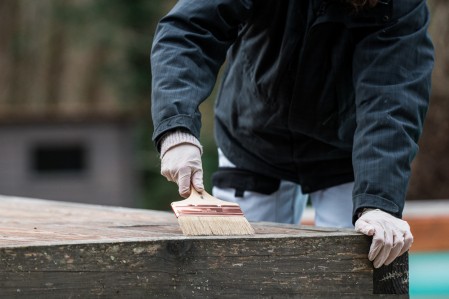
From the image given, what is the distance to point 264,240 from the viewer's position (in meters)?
2.07

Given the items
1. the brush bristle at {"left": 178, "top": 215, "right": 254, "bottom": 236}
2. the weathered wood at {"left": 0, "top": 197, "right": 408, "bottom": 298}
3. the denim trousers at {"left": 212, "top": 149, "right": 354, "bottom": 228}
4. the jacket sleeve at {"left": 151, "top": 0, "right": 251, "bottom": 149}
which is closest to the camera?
the weathered wood at {"left": 0, "top": 197, "right": 408, "bottom": 298}

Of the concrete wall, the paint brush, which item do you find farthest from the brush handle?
the concrete wall

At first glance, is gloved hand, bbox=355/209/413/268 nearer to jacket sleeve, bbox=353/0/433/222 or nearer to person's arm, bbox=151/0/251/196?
jacket sleeve, bbox=353/0/433/222

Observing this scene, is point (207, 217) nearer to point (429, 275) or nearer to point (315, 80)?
point (315, 80)

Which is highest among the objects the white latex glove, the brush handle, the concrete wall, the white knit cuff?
the concrete wall

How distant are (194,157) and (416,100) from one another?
59 cm

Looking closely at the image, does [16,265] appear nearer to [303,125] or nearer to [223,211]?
[223,211]

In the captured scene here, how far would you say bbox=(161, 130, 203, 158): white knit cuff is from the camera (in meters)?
2.15

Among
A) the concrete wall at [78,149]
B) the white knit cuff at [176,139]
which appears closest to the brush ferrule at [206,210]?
the white knit cuff at [176,139]

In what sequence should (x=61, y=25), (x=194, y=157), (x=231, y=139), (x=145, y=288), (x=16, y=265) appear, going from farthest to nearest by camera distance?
(x=61, y=25)
(x=231, y=139)
(x=194, y=157)
(x=145, y=288)
(x=16, y=265)

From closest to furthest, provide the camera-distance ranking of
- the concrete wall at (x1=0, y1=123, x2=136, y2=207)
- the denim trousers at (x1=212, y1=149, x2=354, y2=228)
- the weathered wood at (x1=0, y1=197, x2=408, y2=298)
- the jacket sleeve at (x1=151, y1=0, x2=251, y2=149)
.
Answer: the weathered wood at (x1=0, y1=197, x2=408, y2=298)
the jacket sleeve at (x1=151, y1=0, x2=251, y2=149)
the denim trousers at (x1=212, y1=149, x2=354, y2=228)
the concrete wall at (x1=0, y1=123, x2=136, y2=207)

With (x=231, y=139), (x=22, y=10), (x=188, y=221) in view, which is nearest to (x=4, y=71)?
(x=22, y=10)

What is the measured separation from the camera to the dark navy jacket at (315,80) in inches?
89.0

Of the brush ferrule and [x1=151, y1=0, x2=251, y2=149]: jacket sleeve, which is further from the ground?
[x1=151, y1=0, x2=251, y2=149]: jacket sleeve
